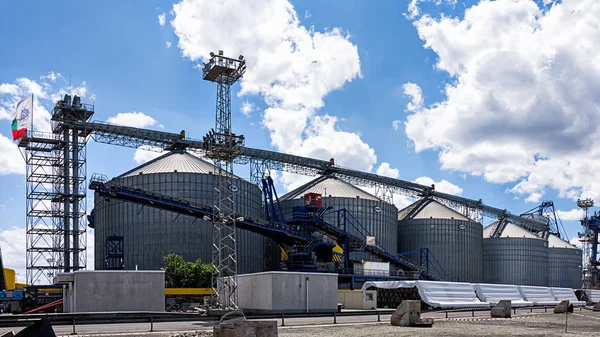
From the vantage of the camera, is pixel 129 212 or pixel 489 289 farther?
pixel 129 212

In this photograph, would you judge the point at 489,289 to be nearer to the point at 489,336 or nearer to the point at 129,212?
the point at 489,336

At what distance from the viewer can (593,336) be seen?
1031 inches

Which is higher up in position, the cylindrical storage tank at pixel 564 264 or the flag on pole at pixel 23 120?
the flag on pole at pixel 23 120

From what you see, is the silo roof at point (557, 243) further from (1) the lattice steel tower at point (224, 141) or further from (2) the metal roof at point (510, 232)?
(1) the lattice steel tower at point (224, 141)

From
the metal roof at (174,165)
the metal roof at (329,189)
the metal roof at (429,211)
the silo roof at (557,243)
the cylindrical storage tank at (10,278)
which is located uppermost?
the metal roof at (174,165)

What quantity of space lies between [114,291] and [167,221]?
27597mm

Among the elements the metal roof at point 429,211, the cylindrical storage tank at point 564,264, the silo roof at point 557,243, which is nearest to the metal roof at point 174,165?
the metal roof at point 429,211

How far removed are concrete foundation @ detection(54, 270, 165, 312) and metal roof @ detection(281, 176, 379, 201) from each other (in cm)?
4697

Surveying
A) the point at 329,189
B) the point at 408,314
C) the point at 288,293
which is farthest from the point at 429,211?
the point at 408,314

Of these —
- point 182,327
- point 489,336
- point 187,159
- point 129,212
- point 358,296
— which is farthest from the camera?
point 187,159

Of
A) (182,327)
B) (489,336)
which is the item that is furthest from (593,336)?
(182,327)

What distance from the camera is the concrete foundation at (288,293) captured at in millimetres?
43688

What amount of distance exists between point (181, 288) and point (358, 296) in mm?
16483

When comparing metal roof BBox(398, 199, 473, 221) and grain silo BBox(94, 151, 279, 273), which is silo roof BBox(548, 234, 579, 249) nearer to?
metal roof BBox(398, 199, 473, 221)
